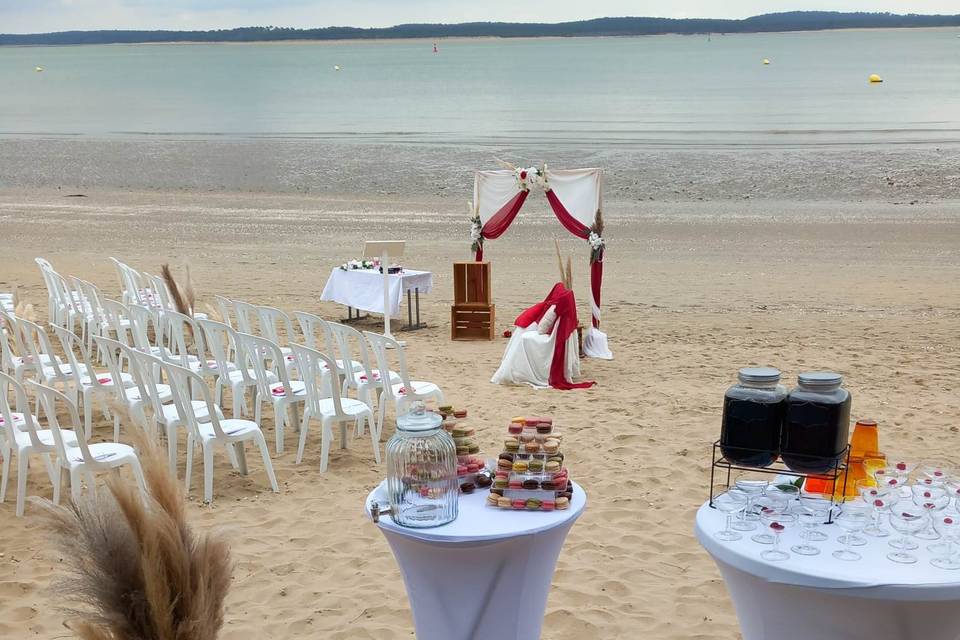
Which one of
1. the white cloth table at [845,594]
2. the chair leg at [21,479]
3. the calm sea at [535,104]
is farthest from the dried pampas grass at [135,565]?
the calm sea at [535,104]

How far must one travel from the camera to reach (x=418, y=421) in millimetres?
3475

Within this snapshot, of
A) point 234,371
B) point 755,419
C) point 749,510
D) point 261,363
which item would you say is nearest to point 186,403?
point 261,363

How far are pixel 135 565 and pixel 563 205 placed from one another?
9442mm

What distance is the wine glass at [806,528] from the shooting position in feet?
10.5

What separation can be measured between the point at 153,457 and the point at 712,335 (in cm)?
979

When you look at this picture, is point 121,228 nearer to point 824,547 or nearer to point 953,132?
point 824,547

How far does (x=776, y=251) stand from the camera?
1827 centimetres

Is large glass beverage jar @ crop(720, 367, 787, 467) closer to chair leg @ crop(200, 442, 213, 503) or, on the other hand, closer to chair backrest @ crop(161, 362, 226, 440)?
chair backrest @ crop(161, 362, 226, 440)

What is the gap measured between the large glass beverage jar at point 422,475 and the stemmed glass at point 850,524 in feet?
4.60

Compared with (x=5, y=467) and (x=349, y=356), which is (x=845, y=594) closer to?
(x=349, y=356)

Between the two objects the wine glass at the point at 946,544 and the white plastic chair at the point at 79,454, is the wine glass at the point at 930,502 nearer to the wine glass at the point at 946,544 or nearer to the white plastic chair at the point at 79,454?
the wine glass at the point at 946,544

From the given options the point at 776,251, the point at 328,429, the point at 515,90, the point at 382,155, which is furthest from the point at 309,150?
the point at 515,90

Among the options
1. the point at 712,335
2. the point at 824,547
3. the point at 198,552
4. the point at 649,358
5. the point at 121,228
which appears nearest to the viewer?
the point at 198,552

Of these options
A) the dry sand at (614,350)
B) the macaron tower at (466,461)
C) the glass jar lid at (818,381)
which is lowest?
the dry sand at (614,350)
